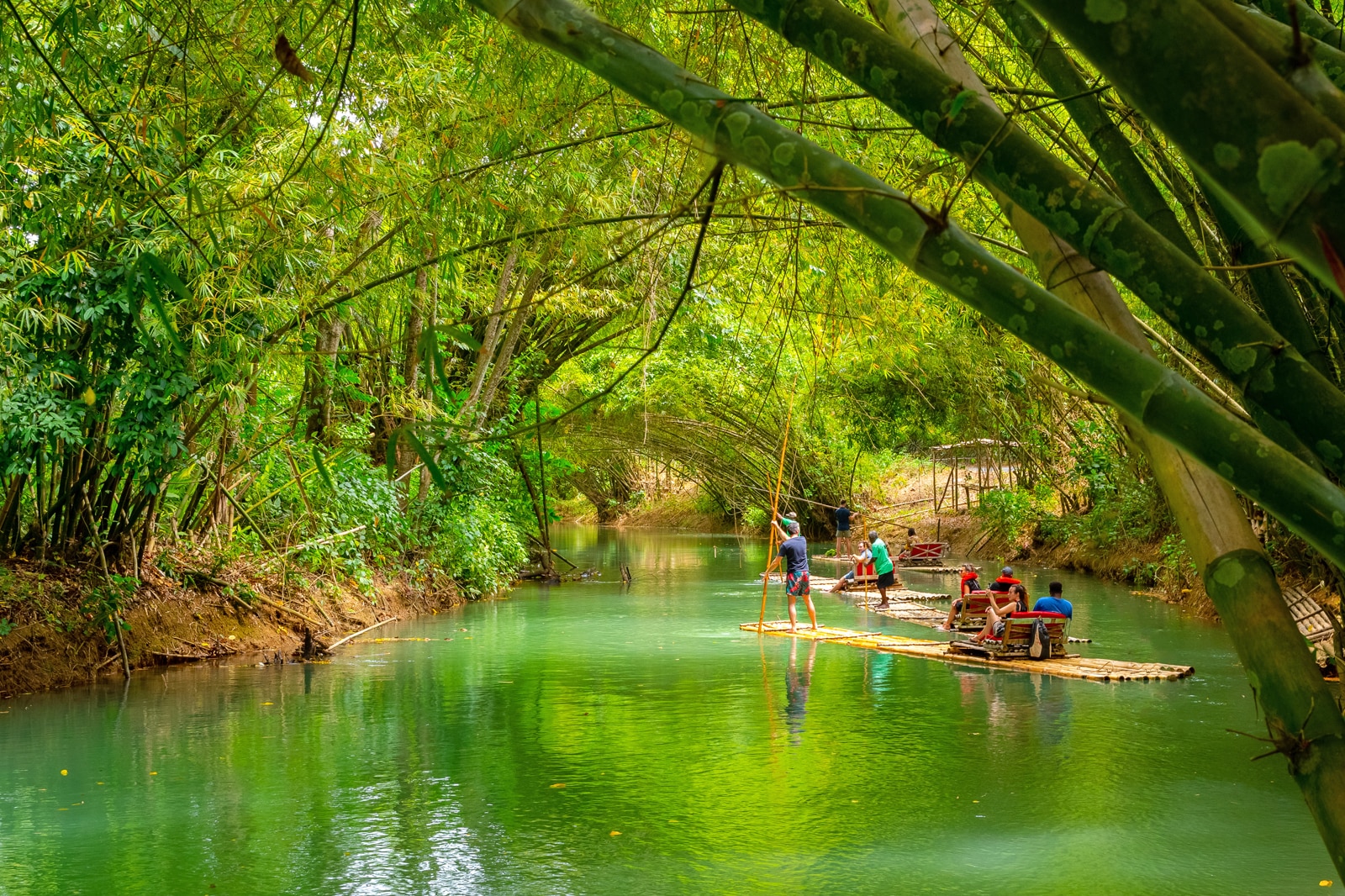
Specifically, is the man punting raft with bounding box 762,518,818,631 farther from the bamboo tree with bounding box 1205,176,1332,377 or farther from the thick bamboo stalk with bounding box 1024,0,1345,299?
the thick bamboo stalk with bounding box 1024,0,1345,299

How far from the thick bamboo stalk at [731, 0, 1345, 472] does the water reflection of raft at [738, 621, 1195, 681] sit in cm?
811

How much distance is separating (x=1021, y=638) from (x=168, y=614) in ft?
22.8

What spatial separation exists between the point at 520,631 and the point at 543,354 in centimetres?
609

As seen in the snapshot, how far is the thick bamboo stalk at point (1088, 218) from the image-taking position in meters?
1.48

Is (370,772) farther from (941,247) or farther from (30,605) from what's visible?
(941,247)

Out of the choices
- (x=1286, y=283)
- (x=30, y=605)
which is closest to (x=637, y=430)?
(x=30, y=605)

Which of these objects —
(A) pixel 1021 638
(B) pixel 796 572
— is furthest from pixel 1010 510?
(A) pixel 1021 638

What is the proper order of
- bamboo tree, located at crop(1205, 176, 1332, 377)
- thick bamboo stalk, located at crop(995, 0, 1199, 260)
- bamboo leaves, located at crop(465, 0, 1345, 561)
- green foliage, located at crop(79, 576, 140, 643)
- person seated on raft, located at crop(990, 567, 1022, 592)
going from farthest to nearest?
person seated on raft, located at crop(990, 567, 1022, 592)
green foliage, located at crop(79, 576, 140, 643)
thick bamboo stalk, located at crop(995, 0, 1199, 260)
bamboo tree, located at crop(1205, 176, 1332, 377)
bamboo leaves, located at crop(465, 0, 1345, 561)

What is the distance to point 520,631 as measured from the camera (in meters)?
12.6

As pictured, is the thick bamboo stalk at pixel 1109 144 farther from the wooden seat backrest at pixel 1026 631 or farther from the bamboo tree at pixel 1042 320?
the wooden seat backrest at pixel 1026 631

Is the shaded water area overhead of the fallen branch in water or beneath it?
beneath

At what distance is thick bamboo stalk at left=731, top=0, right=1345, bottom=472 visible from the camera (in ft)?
4.86

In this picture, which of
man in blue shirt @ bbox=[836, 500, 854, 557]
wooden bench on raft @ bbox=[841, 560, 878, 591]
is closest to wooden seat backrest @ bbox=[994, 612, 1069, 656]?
wooden bench on raft @ bbox=[841, 560, 878, 591]

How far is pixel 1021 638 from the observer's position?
9.96 metres
